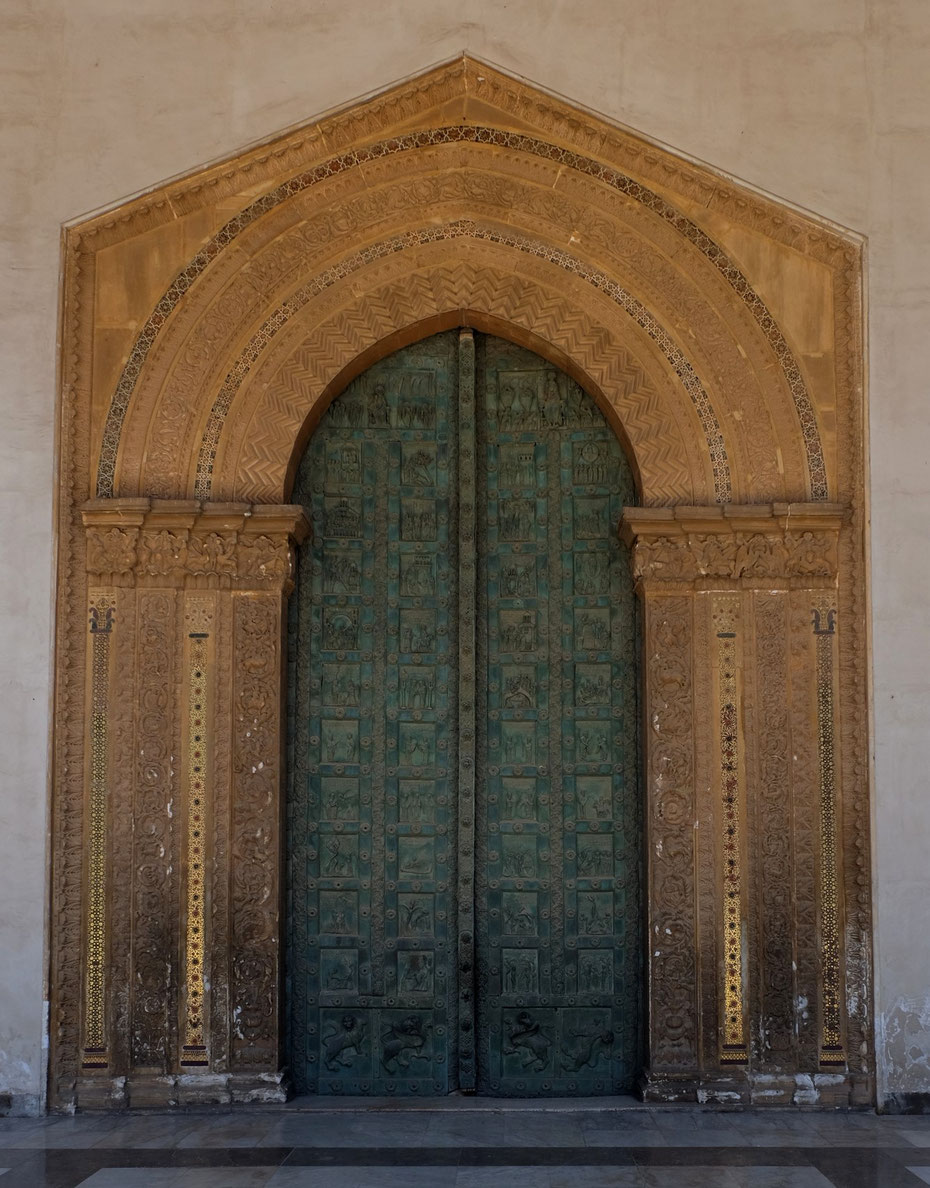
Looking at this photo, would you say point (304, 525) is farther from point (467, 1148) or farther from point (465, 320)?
point (467, 1148)

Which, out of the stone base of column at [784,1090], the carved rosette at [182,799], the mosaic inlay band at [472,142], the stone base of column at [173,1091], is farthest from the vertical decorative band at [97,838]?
the stone base of column at [784,1090]

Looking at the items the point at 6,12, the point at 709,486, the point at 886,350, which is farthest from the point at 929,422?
the point at 6,12

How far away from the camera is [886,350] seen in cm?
693

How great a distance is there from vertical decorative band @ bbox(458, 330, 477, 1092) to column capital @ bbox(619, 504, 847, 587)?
0.89 metres

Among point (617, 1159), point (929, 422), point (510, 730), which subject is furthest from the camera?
point (510, 730)

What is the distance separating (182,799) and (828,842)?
3129mm

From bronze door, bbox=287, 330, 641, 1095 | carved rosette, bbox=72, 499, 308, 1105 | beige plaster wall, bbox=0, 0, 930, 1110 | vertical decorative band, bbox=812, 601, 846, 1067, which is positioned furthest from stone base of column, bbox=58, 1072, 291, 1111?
vertical decorative band, bbox=812, 601, 846, 1067

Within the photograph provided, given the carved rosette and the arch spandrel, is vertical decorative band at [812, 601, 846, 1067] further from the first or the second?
the carved rosette

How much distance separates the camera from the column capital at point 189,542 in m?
6.98

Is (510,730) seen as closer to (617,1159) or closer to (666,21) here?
(617,1159)

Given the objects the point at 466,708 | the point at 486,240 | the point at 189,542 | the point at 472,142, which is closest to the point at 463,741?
the point at 466,708

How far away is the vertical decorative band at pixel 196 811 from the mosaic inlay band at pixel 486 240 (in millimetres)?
733

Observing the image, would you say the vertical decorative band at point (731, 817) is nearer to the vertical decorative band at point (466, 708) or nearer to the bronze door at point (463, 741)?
the bronze door at point (463, 741)

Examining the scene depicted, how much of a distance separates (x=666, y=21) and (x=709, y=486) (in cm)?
233
